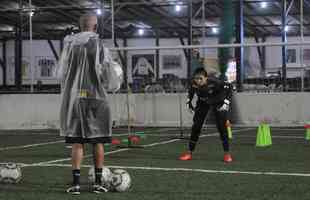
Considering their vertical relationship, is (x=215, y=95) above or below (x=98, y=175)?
above

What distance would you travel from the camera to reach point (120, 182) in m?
7.01

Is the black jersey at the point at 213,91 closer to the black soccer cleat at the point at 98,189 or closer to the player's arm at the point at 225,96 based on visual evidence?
the player's arm at the point at 225,96

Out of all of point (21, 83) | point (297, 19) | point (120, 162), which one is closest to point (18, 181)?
point (120, 162)

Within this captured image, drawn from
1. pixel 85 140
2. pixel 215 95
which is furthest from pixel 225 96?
pixel 85 140

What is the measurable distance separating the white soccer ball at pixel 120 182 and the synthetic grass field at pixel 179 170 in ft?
0.27

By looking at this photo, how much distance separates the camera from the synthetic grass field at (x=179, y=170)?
6848 millimetres

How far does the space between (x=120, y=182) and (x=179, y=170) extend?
2079 millimetres

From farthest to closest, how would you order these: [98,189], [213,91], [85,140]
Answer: [213,91]
[98,189]
[85,140]

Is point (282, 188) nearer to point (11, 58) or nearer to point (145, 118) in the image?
point (145, 118)

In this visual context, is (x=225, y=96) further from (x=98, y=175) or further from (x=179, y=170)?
(x=98, y=175)

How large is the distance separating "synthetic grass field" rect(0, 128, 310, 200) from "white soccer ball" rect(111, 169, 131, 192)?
83mm

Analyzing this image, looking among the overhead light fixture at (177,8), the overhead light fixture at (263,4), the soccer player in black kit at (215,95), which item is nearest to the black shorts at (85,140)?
the soccer player in black kit at (215,95)

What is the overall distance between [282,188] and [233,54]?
42.1 ft

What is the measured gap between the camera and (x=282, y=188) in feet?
23.5
